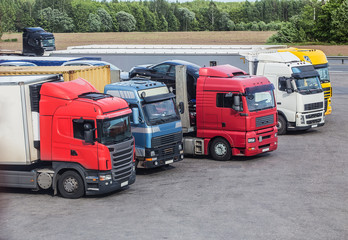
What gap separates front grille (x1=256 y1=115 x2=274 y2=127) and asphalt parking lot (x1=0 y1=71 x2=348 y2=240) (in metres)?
1.33

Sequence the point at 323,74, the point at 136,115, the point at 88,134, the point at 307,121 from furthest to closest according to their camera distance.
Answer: the point at 323,74 < the point at 307,121 < the point at 136,115 < the point at 88,134

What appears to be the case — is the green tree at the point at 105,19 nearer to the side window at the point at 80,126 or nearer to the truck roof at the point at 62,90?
the truck roof at the point at 62,90

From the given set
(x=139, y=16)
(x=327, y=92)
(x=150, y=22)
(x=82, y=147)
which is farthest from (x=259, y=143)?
(x=139, y=16)

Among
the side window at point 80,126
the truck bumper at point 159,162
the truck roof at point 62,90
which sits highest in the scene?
the truck roof at point 62,90

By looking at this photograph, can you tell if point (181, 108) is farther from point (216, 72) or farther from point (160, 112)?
point (216, 72)

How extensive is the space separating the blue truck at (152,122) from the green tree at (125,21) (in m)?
103

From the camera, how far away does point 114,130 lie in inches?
673

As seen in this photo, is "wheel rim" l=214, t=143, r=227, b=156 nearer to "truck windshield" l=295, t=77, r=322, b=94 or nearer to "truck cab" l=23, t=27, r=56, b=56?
"truck windshield" l=295, t=77, r=322, b=94

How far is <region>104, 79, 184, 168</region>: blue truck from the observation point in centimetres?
1986

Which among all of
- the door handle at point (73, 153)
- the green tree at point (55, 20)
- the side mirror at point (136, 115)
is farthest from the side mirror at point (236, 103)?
the green tree at point (55, 20)

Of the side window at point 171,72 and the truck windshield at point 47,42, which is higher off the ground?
the truck windshield at point 47,42

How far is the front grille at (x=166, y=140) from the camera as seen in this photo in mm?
19984

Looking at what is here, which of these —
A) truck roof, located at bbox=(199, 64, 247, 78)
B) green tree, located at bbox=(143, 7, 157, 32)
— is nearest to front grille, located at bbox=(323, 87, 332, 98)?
truck roof, located at bbox=(199, 64, 247, 78)

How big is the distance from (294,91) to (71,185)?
1260cm
